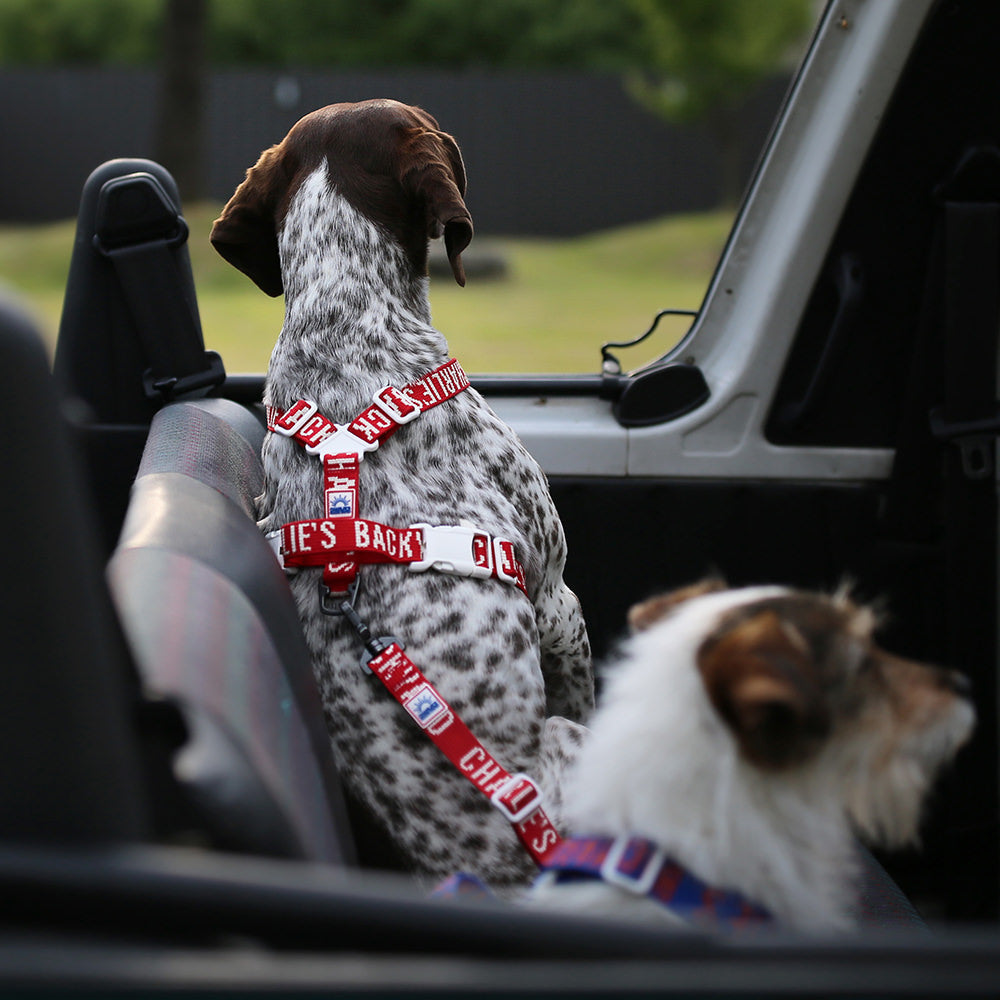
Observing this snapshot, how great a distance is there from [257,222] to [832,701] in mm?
1717

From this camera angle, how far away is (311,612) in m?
2.18

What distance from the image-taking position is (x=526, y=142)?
32.2 ft

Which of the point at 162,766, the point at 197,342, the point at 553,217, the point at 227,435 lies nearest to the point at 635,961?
the point at 162,766

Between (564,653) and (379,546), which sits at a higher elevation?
(379,546)

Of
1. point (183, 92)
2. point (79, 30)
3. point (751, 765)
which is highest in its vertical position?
point (79, 30)

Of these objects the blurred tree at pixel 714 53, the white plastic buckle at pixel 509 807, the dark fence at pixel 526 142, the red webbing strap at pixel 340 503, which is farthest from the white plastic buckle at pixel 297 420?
the blurred tree at pixel 714 53

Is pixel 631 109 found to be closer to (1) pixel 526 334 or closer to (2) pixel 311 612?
(1) pixel 526 334

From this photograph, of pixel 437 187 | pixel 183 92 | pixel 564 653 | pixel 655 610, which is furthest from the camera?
pixel 183 92

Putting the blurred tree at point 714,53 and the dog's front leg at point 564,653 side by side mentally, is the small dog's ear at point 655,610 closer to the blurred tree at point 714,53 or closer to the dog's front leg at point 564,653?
the dog's front leg at point 564,653

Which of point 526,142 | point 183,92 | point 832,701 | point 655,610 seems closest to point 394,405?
point 655,610

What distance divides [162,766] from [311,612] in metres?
0.86

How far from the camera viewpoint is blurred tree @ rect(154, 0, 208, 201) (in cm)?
762

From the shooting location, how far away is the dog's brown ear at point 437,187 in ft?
7.89

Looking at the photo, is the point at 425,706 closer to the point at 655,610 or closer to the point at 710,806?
the point at 655,610
